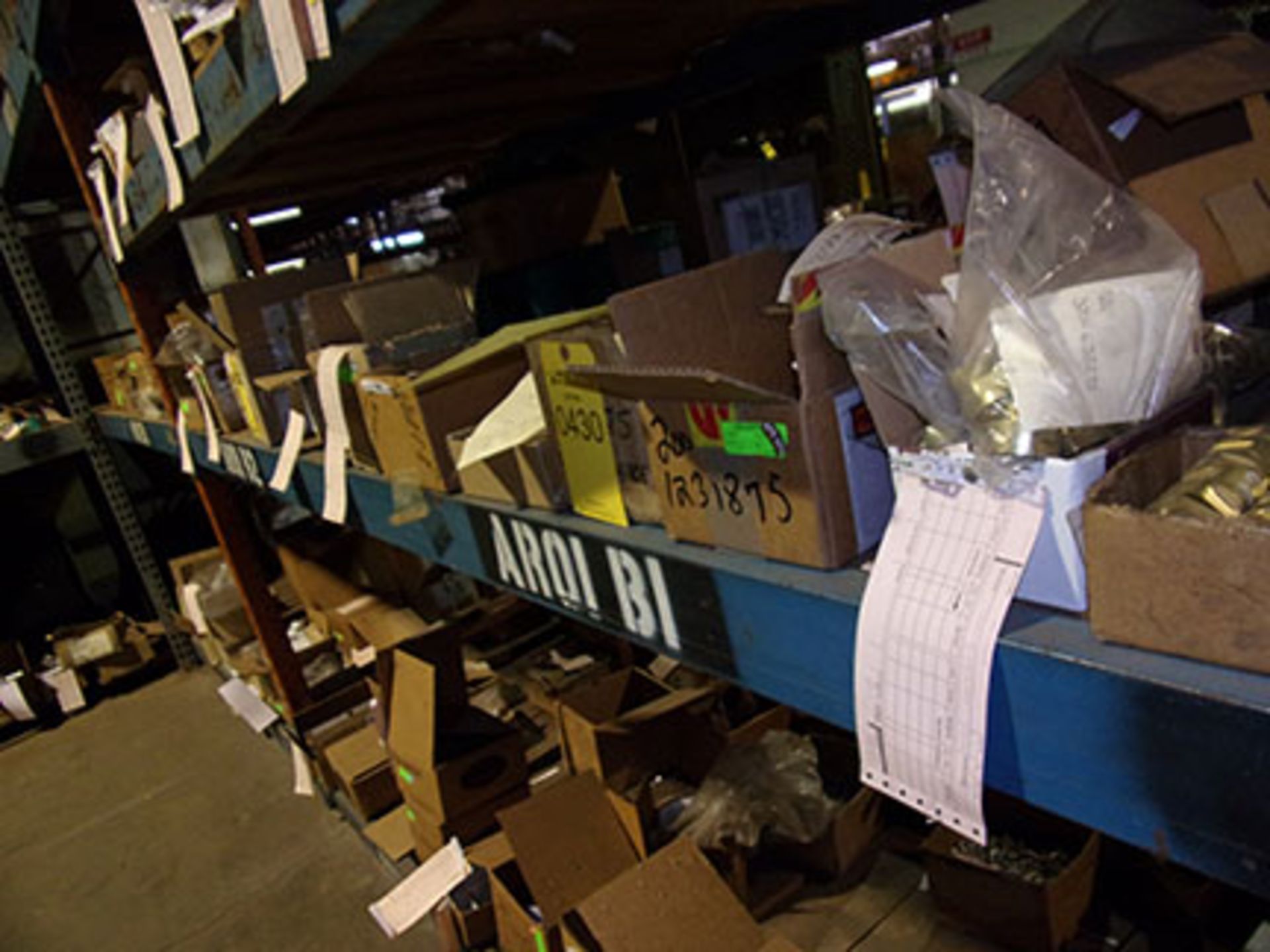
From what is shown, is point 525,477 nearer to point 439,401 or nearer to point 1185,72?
point 439,401

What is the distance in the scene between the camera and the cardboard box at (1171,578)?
38 centimetres

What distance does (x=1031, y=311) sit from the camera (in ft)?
1.66

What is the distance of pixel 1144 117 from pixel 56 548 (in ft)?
13.3

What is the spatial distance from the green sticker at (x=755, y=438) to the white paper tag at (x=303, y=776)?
2.22 m

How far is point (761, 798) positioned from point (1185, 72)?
4.66 ft

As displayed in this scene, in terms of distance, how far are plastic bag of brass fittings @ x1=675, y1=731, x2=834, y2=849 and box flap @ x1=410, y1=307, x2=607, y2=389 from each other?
3.45ft

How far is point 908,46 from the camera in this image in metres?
5.43

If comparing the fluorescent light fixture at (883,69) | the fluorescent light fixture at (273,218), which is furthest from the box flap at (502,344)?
the fluorescent light fixture at (883,69)

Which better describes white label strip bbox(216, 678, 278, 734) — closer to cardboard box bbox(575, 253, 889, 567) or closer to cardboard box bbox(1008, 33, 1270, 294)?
cardboard box bbox(575, 253, 889, 567)

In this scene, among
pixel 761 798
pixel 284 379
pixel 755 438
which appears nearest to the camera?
pixel 755 438

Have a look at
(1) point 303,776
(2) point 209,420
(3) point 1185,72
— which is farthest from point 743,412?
(1) point 303,776

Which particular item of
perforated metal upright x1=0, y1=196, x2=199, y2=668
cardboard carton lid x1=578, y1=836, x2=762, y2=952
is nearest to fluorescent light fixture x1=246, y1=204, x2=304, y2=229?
perforated metal upright x1=0, y1=196, x2=199, y2=668

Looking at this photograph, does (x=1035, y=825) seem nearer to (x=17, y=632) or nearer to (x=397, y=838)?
(x=397, y=838)

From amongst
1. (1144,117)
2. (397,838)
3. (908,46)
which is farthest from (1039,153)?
(908,46)
